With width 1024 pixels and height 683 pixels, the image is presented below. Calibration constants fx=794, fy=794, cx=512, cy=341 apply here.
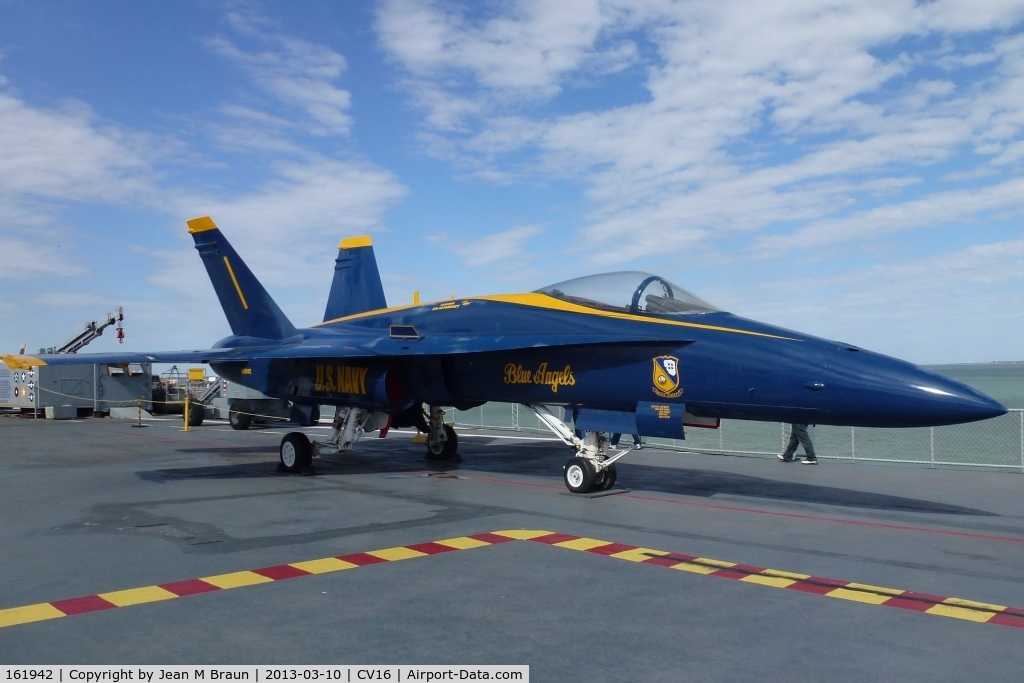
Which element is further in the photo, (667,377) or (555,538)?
(667,377)

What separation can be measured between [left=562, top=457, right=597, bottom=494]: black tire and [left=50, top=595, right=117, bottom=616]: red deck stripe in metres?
5.87

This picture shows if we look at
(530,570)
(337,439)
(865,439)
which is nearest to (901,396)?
(530,570)

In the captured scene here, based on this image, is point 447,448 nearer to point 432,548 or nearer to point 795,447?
point 795,447

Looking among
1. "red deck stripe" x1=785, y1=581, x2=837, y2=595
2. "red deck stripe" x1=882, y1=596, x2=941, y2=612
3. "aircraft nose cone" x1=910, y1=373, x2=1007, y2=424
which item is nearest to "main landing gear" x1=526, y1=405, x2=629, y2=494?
"aircraft nose cone" x1=910, y1=373, x2=1007, y2=424

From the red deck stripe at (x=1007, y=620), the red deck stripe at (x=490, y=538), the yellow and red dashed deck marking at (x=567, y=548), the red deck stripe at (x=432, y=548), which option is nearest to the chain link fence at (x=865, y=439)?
the red deck stripe at (x=490, y=538)

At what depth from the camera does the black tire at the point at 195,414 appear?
24.3 meters

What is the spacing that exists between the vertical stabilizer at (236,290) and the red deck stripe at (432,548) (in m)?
7.91

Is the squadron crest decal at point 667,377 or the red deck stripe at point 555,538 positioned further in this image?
the squadron crest decal at point 667,377

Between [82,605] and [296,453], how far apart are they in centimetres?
724

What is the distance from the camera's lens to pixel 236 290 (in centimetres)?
1420

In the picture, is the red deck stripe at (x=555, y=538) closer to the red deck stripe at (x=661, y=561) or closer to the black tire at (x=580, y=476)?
the red deck stripe at (x=661, y=561)

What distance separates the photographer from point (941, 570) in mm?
6098

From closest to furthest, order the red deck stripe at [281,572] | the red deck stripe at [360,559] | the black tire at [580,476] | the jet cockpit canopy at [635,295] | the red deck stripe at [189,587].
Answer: the red deck stripe at [189,587] < the red deck stripe at [281,572] < the red deck stripe at [360,559] < the jet cockpit canopy at [635,295] < the black tire at [580,476]

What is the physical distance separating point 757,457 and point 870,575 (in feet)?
30.3
